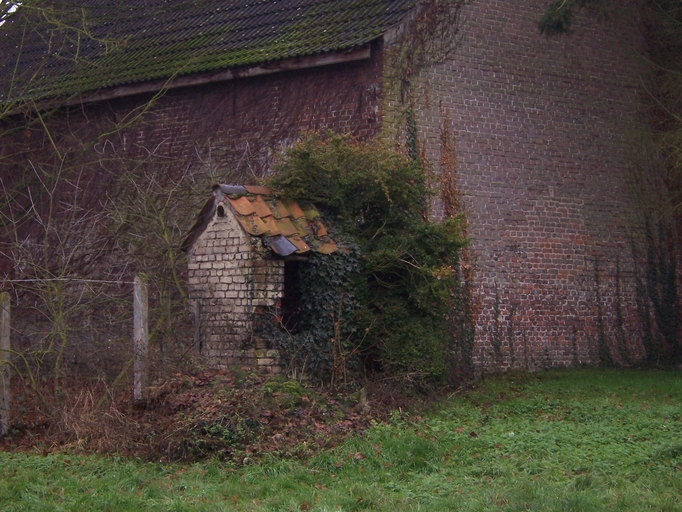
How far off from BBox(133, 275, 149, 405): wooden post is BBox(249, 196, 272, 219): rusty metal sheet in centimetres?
177

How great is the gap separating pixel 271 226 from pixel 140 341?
215 centimetres

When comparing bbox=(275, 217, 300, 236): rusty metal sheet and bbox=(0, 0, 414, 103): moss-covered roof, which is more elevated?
bbox=(0, 0, 414, 103): moss-covered roof

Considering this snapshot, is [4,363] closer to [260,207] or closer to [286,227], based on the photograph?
[260,207]

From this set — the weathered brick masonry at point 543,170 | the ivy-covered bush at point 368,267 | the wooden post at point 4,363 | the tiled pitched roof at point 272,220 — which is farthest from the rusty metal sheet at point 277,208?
the weathered brick masonry at point 543,170

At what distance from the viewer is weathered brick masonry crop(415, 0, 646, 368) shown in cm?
1559

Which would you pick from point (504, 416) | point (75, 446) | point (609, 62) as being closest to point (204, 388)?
point (75, 446)

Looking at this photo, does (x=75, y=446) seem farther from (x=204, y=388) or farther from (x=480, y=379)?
(x=480, y=379)

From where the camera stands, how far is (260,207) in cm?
1160

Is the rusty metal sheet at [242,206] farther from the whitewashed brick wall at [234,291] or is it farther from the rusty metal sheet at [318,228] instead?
the rusty metal sheet at [318,228]

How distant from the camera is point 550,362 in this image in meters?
16.3

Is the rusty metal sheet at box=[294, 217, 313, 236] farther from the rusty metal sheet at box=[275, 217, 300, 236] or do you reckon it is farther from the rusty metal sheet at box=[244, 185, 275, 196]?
the rusty metal sheet at box=[244, 185, 275, 196]

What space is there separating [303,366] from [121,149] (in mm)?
8627

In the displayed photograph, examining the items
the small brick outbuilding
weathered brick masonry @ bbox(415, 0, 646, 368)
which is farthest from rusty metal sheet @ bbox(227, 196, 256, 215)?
weathered brick masonry @ bbox(415, 0, 646, 368)

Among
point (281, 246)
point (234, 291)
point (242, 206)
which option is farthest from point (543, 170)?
point (234, 291)
